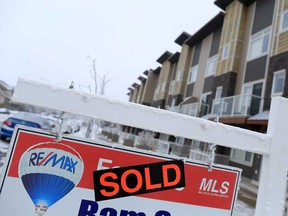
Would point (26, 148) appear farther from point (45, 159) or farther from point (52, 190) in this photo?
point (52, 190)

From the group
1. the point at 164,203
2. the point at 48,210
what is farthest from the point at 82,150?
the point at 164,203

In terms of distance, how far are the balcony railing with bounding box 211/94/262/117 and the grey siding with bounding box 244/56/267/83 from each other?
1.67 m

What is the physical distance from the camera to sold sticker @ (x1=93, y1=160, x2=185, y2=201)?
1.30m

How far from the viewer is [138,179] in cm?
134

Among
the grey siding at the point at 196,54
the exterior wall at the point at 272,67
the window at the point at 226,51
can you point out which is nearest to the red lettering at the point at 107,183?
the exterior wall at the point at 272,67

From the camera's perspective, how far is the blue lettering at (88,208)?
49.9 inches

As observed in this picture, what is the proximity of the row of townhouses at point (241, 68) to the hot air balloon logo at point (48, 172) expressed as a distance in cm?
1186

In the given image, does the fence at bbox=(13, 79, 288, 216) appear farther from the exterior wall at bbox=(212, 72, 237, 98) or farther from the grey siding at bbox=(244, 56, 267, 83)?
the exterior wall at bbox=(212, 72, 237, 98)

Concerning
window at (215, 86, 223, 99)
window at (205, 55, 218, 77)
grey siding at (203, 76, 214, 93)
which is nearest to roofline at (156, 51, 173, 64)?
window at (205, 55, 218, 77)

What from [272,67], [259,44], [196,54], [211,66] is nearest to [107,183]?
[272,67]

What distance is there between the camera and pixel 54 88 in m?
1.25

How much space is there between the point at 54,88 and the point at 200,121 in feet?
2.54

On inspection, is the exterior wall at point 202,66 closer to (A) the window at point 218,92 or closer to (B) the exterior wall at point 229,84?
(A) the window at point 218,92

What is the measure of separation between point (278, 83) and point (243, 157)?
470cm
